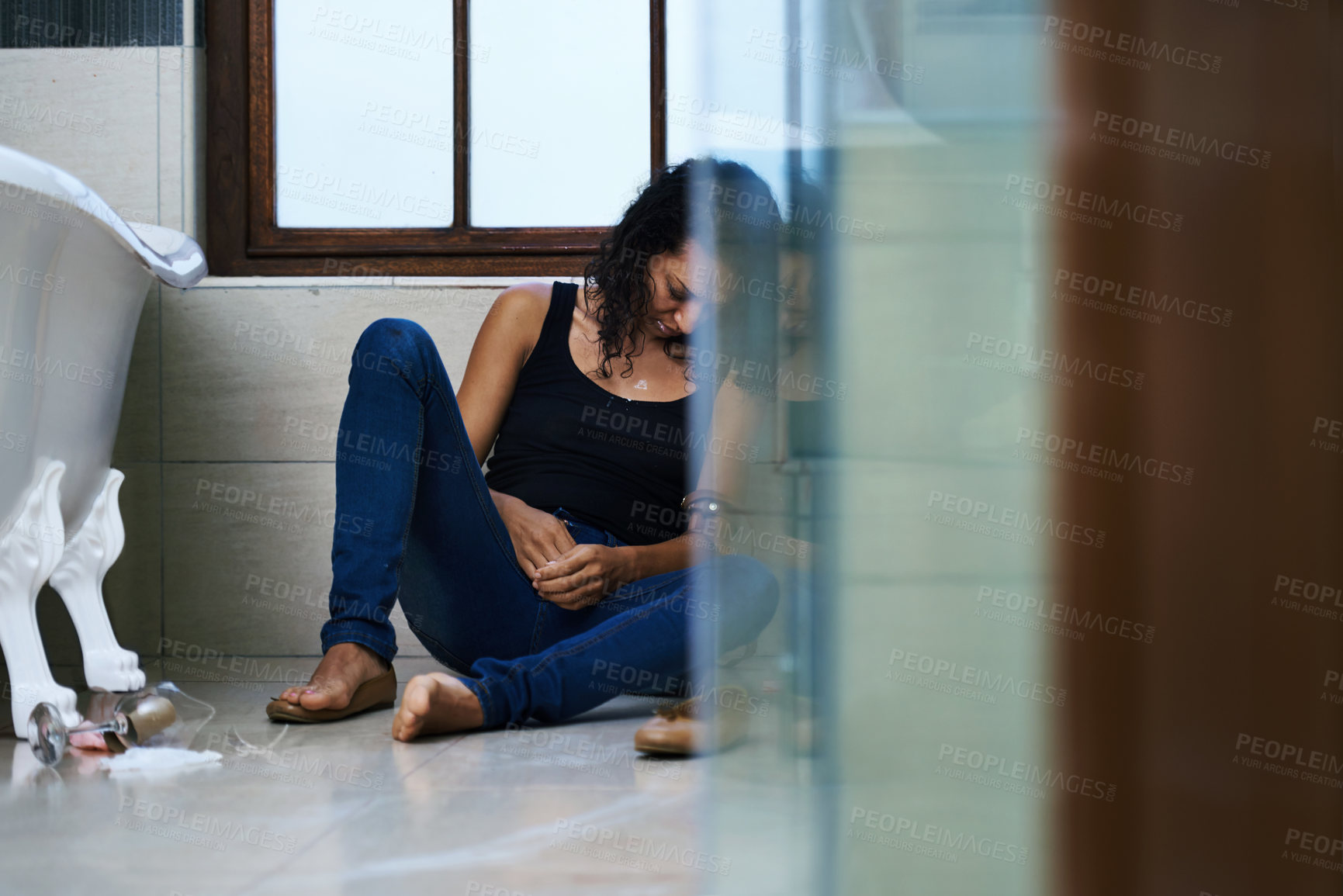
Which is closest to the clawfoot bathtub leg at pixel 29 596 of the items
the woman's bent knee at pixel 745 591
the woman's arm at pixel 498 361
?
the woman's arm at pixel 498 361

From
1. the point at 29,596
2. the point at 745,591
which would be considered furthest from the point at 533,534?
the point at 745,591

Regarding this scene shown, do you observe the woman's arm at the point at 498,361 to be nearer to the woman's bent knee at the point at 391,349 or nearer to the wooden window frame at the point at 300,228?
the woman's bent knee at the point at 391,349

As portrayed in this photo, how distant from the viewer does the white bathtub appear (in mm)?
1114

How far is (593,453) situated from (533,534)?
6.3 inches

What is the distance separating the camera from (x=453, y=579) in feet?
3.96

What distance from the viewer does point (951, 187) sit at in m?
0.31

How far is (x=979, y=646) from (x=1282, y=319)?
119 mm

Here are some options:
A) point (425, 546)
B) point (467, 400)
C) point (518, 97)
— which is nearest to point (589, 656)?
point (425, 546)

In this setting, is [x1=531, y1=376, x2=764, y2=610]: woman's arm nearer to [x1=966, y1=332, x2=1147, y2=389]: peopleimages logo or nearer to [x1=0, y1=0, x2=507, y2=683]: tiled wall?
[x1=0, y1=0, x2=507, y2=683]: tiled wall

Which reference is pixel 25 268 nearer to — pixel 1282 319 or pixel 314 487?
pixel 314 487

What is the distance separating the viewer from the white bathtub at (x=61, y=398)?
43.9 inches

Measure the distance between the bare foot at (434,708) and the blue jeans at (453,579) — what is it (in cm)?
2

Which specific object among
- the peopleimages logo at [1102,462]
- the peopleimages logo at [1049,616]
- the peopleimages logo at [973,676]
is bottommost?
the peopleimages logo at [973,676]

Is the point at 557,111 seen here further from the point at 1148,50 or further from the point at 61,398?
the point at 1148,50
